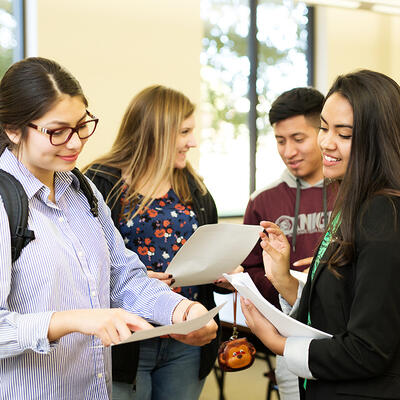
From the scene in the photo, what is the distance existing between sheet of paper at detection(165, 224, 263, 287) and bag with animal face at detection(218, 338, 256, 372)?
0.30 meters

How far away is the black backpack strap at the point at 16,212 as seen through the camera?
1.23 metres

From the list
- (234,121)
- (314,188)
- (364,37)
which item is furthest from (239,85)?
(314,188)

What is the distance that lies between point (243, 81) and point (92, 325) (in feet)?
14.8

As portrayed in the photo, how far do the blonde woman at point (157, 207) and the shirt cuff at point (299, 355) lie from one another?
0.60 metres

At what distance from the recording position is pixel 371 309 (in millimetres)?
1182

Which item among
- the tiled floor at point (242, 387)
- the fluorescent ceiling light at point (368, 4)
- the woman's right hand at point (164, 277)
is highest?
the fluorescent ceiling light at point (368, 4)

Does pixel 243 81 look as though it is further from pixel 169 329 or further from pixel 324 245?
pixel 169 329

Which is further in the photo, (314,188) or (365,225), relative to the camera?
(314,188)

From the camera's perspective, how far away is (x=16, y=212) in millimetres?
1239

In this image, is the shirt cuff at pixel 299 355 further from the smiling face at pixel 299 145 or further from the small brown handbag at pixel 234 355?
the smiling face at pixel 299 145

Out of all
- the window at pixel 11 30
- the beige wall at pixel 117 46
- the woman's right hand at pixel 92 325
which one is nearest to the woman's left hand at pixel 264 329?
the woman's right hand at pixel 92 325

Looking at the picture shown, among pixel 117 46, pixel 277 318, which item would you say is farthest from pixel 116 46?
pixel 277 318

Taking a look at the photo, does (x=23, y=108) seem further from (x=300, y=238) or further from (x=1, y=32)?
(x=1, y=32)

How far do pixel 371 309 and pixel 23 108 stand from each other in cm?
90
